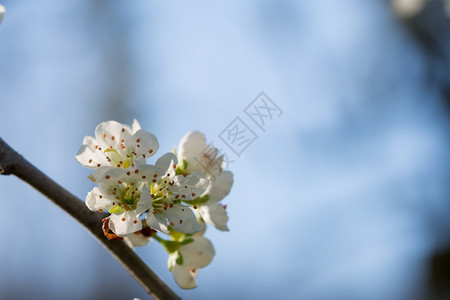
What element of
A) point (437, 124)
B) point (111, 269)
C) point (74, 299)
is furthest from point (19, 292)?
point (437, 124)

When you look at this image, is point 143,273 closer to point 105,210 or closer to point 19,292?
point 105,210

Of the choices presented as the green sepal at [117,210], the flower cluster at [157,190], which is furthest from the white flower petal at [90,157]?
the green sepal at [117,210]

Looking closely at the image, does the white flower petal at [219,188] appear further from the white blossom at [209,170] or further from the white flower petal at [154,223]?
the white flower petal at [154,223]

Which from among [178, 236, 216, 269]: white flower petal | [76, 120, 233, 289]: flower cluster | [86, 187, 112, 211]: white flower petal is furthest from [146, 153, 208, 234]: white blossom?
[178, 236, 216, 269]: white flower petal

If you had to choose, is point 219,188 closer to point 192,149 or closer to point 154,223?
point 192,149

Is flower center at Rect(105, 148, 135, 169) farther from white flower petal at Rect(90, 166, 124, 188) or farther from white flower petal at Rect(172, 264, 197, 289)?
white flower petal at Rect(172, 264, 197, 289)

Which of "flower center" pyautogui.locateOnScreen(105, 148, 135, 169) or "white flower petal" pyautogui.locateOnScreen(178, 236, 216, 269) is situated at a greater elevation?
"flower center" pyautogui.locateOnScreen(105, 148, 135, 169)
